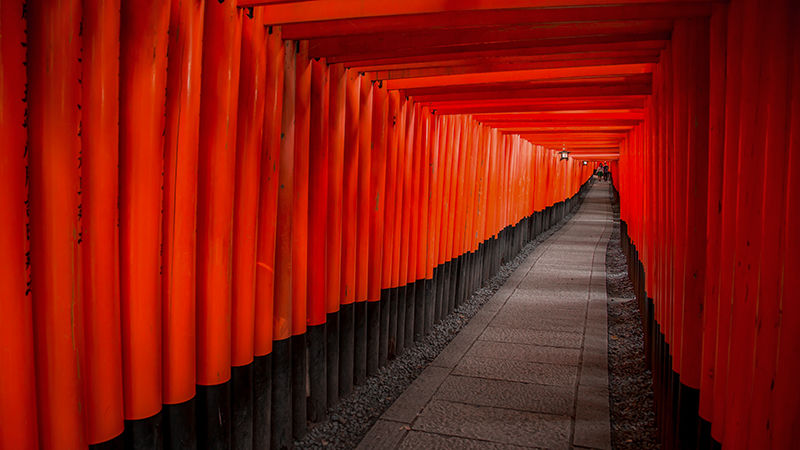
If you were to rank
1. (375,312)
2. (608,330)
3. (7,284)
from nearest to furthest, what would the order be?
(7,284), (375,312), (608,330)

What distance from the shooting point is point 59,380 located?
2.22 m

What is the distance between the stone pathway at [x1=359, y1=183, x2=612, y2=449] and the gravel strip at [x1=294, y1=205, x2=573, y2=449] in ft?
0.36

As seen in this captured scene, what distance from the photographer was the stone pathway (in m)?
4.37

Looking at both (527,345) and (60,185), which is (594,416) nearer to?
(527,345)

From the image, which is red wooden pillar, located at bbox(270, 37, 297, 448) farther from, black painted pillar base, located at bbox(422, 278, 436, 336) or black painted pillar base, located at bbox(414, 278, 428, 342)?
black painted pillar base, located at bbox(422, 278, 436, 336)

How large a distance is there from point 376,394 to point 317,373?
0.87m

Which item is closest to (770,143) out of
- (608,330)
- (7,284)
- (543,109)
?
(7,284)

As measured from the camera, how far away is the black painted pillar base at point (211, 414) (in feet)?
10.4

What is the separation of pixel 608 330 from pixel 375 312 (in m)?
3.52

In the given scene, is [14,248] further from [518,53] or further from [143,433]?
[518,53]

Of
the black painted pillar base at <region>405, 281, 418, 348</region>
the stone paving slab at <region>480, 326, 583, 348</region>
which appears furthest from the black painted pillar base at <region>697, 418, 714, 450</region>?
the stone paving slab at <region>480, 326, 583, 348</region>

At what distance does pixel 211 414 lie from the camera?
3.18 metres

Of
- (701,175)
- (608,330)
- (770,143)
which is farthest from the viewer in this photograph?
(608,330)

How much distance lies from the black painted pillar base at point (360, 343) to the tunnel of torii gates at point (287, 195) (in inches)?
1.3
